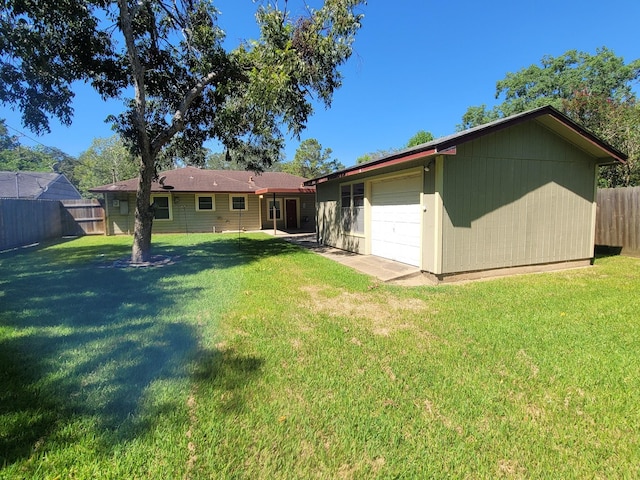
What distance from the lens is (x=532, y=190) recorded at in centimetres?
713

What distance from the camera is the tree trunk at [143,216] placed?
8.31 meters

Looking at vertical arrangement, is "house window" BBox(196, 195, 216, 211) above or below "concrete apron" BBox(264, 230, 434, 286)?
above

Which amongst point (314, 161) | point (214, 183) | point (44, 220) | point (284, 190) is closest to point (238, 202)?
point (214, 183)

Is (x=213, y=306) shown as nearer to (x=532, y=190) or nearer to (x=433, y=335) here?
(x=433, y=335)

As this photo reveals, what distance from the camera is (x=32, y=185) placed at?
1058 inches

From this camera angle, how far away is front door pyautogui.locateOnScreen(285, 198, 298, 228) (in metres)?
19.6

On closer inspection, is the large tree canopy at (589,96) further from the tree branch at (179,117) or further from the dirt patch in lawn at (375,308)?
the tree branch at (179,117)

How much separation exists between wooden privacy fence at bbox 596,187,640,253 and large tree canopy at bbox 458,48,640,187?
19.2ft

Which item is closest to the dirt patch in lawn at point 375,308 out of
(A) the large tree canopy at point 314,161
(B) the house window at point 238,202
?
(B) the house window at point 238,202

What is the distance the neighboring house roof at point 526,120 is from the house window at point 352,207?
4.74 ft

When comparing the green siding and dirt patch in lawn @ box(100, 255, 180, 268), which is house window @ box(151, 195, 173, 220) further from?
dirt patch in lawn @ box(100, 255, 180, 268)

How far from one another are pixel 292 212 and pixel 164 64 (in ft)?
37.0

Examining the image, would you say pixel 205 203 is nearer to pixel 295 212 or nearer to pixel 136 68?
pixel 295 212

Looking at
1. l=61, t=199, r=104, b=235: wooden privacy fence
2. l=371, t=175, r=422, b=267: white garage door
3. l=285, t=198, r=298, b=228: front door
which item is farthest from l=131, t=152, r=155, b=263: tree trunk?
l=285, t=198, r=298, b=228: front door
